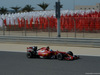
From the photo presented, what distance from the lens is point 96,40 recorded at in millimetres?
14820

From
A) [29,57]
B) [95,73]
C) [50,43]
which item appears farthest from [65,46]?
[95,73]

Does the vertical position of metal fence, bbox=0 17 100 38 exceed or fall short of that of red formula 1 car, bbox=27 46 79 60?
it exceeds it

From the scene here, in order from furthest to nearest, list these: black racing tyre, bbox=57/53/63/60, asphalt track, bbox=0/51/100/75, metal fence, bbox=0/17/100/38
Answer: metal fence, bbox=0/17/100/38, black racing tyre, bbox=57/53/63/60, asphalt track, bbox=0/51/100/75

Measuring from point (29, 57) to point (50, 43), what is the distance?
5.09 m

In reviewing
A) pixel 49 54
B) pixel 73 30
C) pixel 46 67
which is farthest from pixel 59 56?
pixel 73 30

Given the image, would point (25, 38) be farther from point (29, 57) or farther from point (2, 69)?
point (2, 69)

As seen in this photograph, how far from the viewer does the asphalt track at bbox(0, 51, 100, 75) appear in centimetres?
827

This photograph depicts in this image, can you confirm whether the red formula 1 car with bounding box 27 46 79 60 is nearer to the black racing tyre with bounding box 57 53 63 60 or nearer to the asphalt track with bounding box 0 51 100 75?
the black racing tyre with bounding box 57 53 63 60

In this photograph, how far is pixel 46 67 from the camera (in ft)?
30.1

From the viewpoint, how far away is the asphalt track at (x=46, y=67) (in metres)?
8.27

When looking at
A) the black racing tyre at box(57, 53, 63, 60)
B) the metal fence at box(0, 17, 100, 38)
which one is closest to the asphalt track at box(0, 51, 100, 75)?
the black racing tyre at box(57, 53, 63, 60)

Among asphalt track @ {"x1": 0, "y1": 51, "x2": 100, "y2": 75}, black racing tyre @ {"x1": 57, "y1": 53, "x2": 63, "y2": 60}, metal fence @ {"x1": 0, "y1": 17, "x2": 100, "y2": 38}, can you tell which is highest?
metal fence @ {"x1": 0, "y1": 17, "x2": 100, "y2": 38}

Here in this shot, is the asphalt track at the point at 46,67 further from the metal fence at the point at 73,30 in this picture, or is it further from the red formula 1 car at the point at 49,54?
the metal fence at the point at 73,30

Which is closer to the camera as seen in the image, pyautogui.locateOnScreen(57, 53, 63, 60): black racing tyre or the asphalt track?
the asphalt track
